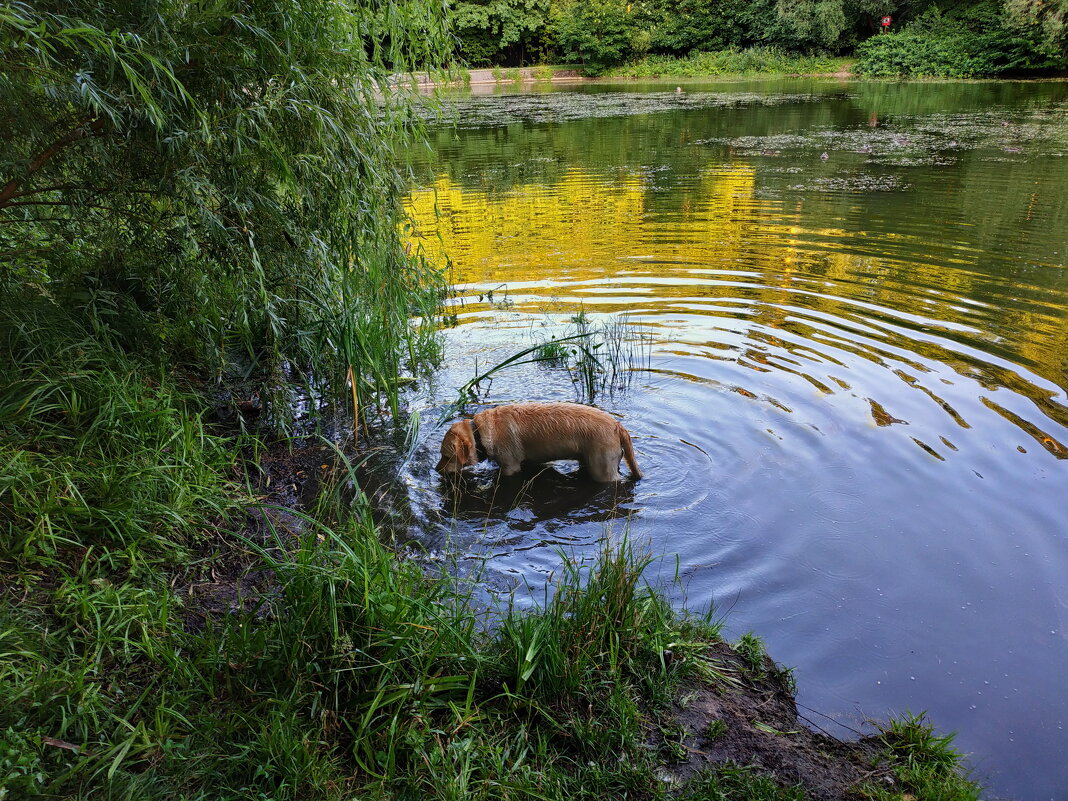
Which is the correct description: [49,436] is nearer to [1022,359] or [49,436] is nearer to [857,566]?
[857,566]

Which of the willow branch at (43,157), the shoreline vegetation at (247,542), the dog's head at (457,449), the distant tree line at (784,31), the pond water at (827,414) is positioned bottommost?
the pond water at (827,414)

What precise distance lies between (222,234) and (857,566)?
4.63 m

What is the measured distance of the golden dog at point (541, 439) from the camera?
509cm

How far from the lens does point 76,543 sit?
324 cm

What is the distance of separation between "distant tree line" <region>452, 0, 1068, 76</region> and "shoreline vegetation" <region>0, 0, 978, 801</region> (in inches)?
1592

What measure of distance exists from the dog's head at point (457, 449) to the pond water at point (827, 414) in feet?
0.85

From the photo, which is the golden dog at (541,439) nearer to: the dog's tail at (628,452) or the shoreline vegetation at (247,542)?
the dog's tail at (628,452)

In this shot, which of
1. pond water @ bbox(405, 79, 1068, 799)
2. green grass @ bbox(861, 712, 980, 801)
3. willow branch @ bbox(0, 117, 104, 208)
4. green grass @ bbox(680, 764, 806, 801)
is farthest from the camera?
willow branch @ bbox(0, 117, 104, 208)

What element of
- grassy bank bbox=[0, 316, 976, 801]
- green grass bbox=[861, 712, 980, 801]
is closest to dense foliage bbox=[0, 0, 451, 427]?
grassy bank bbox=[0, 316, 976, 801]

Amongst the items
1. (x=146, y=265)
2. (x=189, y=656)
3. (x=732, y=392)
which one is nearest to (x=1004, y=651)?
(x=732, y=392)

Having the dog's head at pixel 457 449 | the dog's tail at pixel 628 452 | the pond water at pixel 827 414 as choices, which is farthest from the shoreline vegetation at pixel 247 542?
the dog's tail at pixel 628 452

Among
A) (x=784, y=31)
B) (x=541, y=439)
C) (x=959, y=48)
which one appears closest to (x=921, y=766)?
(x=541, y=439)

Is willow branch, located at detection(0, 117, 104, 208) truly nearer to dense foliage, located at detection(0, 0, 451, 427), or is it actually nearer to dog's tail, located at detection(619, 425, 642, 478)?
dense foliage, located at detection(0, 0, 451, 427)

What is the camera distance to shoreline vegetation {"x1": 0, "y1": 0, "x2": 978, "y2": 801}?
262 centimetres
